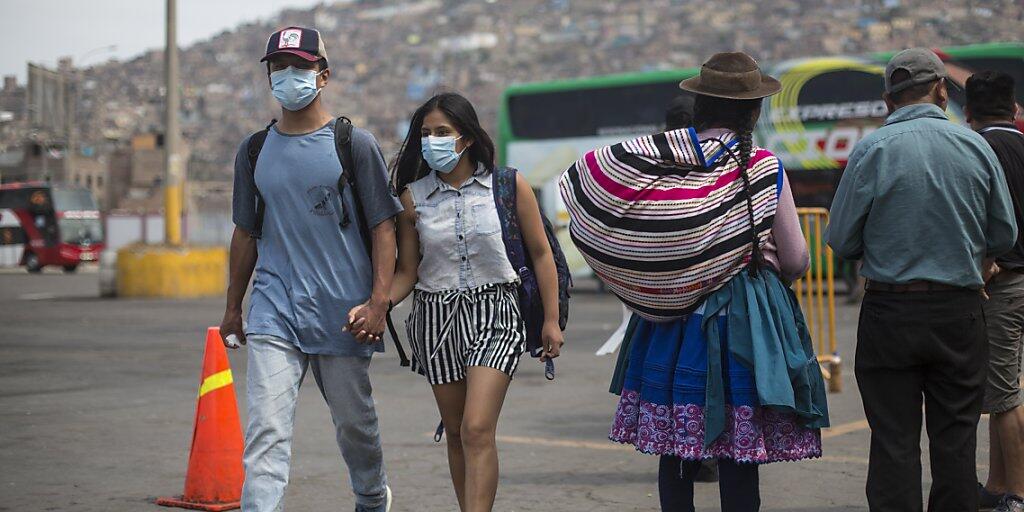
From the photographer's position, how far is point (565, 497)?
6273 millimetres

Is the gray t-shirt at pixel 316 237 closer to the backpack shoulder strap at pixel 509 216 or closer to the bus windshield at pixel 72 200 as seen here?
the backpack shoulder strap at pixel 509 216

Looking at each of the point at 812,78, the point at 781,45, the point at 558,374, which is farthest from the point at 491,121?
the point at 558,374

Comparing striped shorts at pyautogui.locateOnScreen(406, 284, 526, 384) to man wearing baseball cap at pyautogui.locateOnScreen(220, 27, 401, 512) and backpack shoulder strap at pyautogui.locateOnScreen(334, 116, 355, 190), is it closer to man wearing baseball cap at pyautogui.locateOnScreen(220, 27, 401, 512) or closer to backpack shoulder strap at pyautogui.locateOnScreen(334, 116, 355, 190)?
man wearing baseball cap at pyautogui.locateOnScreen(220, 27, 401, 512)

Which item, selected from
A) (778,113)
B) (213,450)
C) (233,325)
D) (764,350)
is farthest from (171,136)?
(764,350)

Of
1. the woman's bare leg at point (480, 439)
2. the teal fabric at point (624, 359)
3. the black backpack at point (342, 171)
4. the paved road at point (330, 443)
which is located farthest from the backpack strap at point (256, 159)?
the paved road at point (330, 443)

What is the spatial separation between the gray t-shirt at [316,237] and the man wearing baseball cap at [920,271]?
1.61m

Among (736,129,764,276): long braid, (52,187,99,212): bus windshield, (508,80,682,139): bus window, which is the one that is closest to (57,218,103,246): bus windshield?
(52,187,99,212): bus windshield

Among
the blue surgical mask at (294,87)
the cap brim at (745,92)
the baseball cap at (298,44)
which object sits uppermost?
the baseball cap at (298,44)

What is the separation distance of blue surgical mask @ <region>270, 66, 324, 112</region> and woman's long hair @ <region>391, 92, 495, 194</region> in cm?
38

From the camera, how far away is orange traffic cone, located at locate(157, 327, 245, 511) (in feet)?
19.8

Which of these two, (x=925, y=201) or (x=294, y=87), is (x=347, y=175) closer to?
(x=294, y=87)

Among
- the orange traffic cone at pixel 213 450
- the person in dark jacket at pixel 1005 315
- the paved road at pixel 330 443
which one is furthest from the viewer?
the paved road at pixel 330 443

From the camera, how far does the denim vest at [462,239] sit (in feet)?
16.1

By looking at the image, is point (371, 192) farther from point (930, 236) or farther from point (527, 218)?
point (930, 236)
